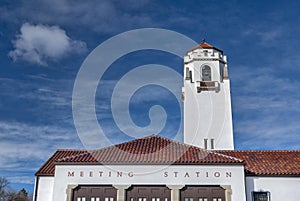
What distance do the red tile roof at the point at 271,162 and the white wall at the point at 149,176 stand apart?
2157 mm

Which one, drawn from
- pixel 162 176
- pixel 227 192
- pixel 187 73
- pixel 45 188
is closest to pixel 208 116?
pixel 187 73

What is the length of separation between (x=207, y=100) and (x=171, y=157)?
13.6 metres

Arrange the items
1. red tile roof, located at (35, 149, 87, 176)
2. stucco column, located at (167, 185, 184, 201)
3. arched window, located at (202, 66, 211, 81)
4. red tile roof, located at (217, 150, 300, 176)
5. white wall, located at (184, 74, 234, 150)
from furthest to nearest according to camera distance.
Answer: arched window, located at (202, 66, 211, 81)
white wall, located at (184, 74, 234, 150)
red tile roof, located at (35, 149, 87, 176)
red tile roof, located at (217, 150, 300, 176)
stucco column, located at (167, 185, 184, 201)

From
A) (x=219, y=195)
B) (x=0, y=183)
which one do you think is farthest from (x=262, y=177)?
(x=0, y=183)

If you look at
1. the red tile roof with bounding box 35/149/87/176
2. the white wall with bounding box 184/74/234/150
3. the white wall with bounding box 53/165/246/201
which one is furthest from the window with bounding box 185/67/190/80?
the white wall with bounding box 53/165/246/201

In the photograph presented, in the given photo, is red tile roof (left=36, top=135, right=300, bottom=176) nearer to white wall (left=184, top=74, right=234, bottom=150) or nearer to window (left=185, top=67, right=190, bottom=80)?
white wall (left=184, top=74, right=234, bottom=150)

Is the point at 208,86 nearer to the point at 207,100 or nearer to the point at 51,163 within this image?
the point at 207,100

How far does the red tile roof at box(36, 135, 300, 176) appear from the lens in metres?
22.2

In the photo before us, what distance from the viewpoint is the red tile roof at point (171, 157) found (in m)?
22.2

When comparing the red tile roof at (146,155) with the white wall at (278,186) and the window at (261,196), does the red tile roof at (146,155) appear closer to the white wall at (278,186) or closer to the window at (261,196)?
the white wall at (278,186)

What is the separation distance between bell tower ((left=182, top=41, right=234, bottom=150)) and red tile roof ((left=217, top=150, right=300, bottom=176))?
6.60 metres

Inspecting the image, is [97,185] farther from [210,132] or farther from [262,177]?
[210,132]

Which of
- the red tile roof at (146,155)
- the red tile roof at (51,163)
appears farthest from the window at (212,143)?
the red tile roof at (51,163)

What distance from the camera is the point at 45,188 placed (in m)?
23.2
